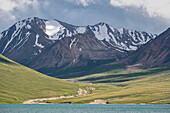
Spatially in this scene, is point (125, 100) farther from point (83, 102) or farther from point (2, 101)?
point (2, 101)

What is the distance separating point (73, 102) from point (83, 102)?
6.36 meters

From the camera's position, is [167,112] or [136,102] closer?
[167,112]

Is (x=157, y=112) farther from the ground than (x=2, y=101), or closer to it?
closer to it

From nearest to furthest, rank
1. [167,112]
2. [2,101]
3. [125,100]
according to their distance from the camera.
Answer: [167,112] < [2,101] < [125,100]

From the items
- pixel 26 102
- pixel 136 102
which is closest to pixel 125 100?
pixel 136 102

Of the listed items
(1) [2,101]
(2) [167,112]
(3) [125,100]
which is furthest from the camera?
(3) [125,100]

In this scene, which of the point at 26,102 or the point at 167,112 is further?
the point at 26,102

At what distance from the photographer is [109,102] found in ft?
647

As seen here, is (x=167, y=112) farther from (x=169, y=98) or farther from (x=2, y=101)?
(x=2, y=101)

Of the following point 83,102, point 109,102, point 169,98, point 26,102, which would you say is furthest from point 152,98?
point 26,102

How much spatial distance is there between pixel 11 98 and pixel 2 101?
1272 centimetres

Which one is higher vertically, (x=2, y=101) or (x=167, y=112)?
(x=2, y=101)

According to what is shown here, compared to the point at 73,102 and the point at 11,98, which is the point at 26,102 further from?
the point at 73,102

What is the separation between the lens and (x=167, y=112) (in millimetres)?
113375
